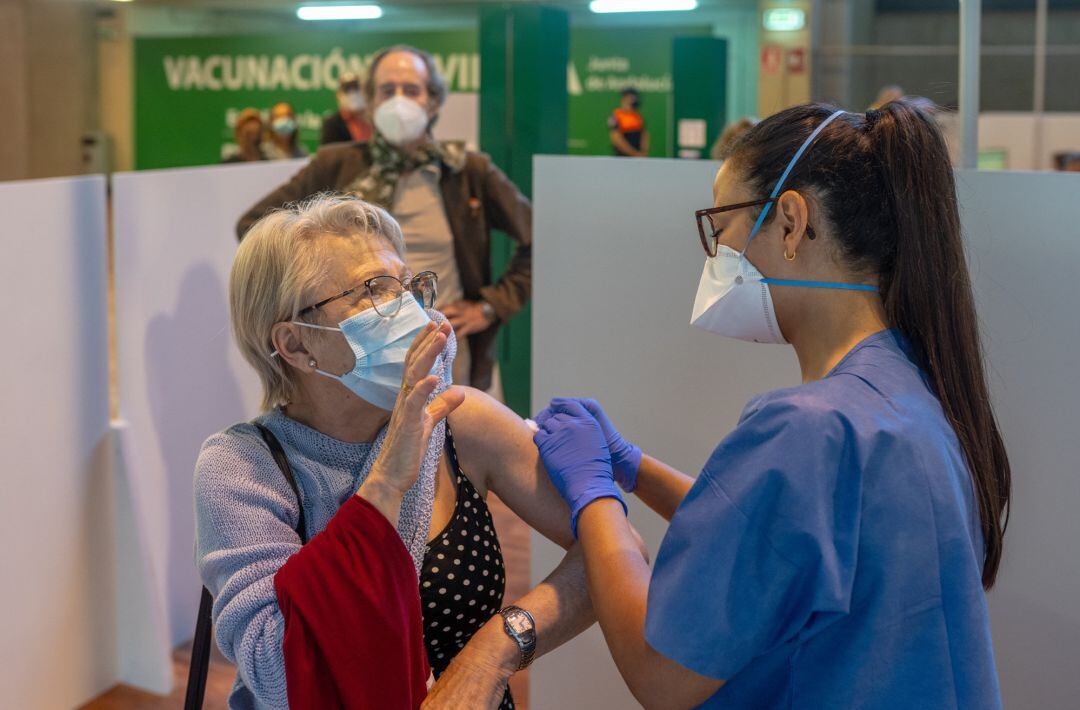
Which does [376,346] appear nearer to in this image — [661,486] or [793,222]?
[661,486]

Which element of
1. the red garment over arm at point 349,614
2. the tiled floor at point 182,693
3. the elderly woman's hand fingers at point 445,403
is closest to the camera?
the red garment over arm at point 349,614

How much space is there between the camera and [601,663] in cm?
252

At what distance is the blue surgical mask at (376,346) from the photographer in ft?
5.53

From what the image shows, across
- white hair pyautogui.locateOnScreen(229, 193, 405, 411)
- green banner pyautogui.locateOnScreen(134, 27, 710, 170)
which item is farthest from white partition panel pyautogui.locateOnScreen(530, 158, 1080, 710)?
green banner pyautogui.locateOnScreen(134, 27, 710, 170)

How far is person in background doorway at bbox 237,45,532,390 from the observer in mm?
3766

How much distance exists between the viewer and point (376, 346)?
1.69 meters

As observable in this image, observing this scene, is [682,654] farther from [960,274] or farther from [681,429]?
[681,429]

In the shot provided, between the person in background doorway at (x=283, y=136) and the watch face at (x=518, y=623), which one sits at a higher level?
the person in background doorway at (x=283, y=136)

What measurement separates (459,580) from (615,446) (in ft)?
0.99

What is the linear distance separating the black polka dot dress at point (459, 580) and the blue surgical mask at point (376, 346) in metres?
0.13

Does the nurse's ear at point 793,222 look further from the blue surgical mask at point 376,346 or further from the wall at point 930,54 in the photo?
the wall at point 930,54

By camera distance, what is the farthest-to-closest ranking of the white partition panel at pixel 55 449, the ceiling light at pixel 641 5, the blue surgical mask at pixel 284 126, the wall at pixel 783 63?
the wall at pixel 783 63
the blue surgical mask at pixel 284 126
the ceiling light at pixel 641 5
the white partition panel at pixel 55 449

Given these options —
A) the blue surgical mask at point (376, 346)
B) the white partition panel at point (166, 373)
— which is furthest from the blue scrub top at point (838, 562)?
the white partition panel at point (166, 373)

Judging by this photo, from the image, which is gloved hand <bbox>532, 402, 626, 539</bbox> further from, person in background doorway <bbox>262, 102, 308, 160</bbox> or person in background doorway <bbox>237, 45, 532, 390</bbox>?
person in background doorway <bbox>262, 102, 308, 160</bbox>
